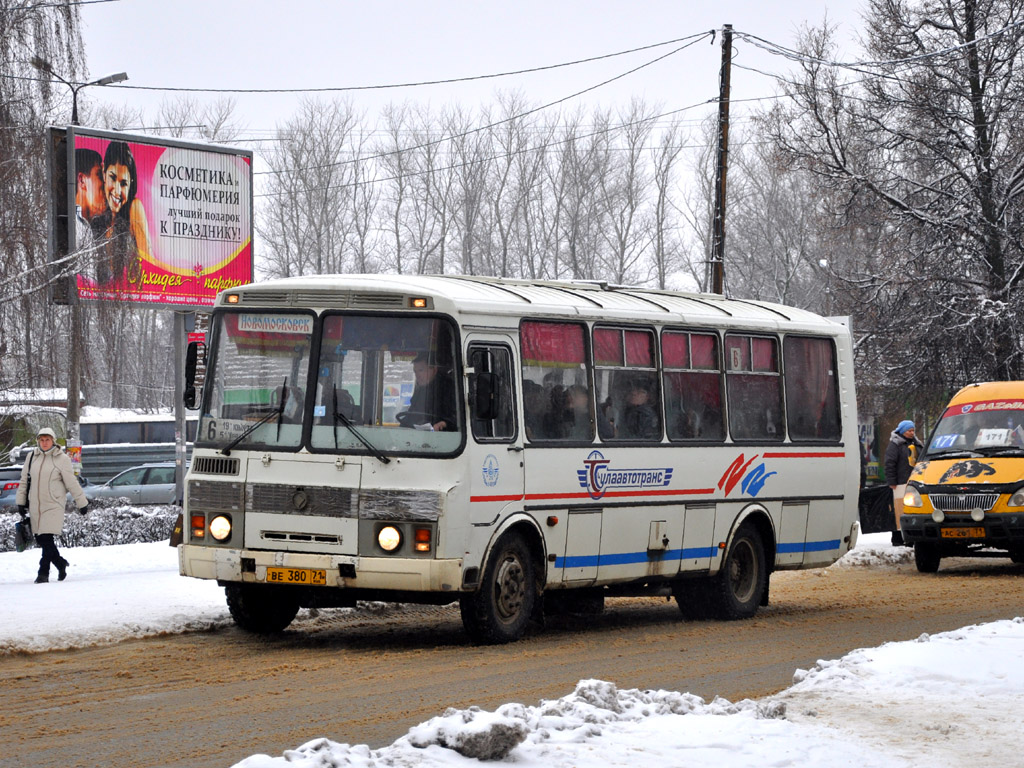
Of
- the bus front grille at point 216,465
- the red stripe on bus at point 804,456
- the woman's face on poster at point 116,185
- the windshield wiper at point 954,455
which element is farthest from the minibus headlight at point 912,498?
the woman's face on poster at point 116,185

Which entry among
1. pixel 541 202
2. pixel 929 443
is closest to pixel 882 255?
pixel 929 443

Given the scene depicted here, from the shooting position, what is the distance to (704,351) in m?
15.0

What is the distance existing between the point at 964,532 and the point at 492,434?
10.0 m

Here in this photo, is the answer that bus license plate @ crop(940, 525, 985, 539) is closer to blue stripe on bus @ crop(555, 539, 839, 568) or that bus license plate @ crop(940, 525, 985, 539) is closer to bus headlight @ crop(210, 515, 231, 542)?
blue stripe on bus @ crop(555, 539, 839, 568)

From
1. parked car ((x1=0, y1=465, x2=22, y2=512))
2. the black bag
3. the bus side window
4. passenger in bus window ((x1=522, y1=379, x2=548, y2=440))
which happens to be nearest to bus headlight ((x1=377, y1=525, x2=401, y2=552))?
the bus side window

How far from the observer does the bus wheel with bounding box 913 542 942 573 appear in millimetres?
20812

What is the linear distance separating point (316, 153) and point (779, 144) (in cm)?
4337

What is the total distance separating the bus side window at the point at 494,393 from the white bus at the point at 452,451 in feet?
0.06

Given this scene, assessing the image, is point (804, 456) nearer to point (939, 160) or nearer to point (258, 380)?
point (258, 380)

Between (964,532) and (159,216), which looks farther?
(159,216)

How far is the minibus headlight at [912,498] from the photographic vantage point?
2060 cm

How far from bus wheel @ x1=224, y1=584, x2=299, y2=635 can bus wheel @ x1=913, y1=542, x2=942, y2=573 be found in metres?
10.6

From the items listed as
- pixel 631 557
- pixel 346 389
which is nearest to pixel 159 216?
pixel 631 557

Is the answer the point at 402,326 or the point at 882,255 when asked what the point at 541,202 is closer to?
the point at 882,255
